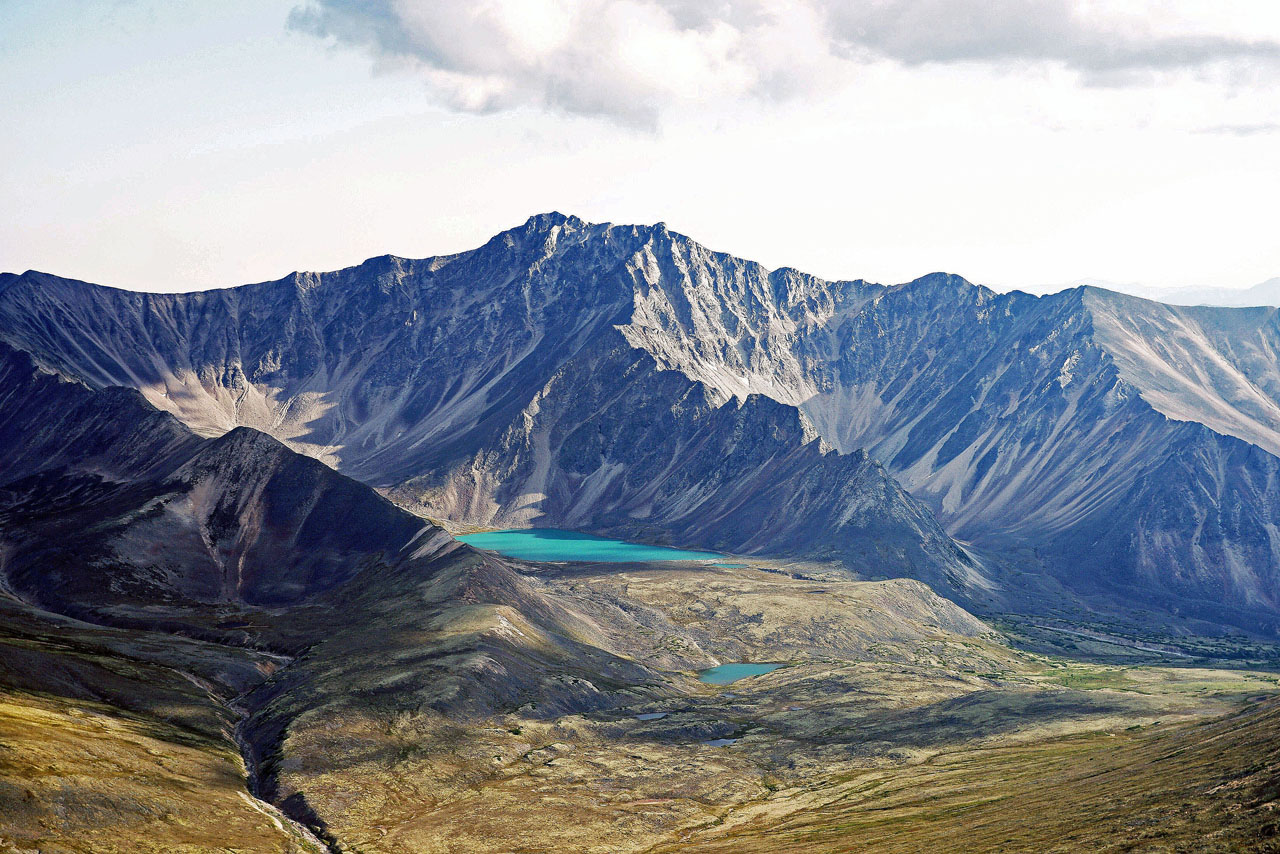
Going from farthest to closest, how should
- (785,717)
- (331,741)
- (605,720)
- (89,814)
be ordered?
1. (785,717)
2. (605,720)
3. (331,741)
4. (89,814)

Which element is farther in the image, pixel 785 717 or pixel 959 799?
pixel 785 717

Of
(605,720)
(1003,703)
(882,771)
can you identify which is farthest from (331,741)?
(1003,703)

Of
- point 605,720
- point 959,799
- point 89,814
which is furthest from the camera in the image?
point 605,720

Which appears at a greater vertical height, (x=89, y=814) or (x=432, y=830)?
(x=89, y=814)

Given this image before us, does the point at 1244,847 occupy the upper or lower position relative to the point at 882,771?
upper

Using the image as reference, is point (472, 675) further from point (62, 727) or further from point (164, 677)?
point (62, 727)

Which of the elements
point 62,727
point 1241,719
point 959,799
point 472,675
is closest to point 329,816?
point 62,727

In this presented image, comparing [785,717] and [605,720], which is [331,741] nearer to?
[605,720]

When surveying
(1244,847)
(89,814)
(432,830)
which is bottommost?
(432,830)

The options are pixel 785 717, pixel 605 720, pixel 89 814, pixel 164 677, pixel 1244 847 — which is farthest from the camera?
pixel 785 717
